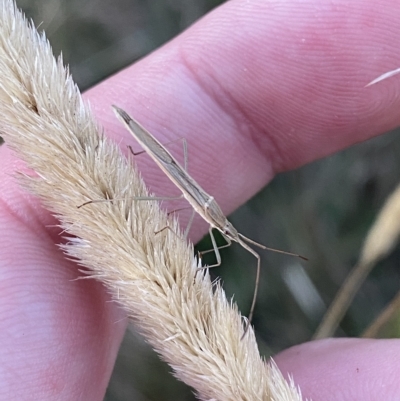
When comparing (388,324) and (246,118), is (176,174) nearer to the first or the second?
(246,118)

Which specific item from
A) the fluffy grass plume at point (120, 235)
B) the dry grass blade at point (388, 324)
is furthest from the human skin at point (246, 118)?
the fluffy grass plume at point (120, 235)

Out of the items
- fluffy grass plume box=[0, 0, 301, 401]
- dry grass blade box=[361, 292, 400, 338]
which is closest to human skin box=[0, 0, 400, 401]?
dry grass blade box=[361, 292, 400, 338]

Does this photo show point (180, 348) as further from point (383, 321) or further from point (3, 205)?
point (383, 321)

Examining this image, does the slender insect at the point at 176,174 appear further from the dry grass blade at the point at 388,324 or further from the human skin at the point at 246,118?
the dry grass blade at the point at 388,324

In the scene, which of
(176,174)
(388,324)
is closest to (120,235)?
(176,174)

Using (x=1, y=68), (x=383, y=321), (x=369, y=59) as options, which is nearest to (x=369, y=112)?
(x=369, y=59)

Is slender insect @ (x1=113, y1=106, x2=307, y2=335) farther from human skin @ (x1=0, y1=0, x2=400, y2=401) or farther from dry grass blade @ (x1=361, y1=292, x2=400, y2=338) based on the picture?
dry grass blade @ (x1=361, y1=292, x2=400, y2=338)
